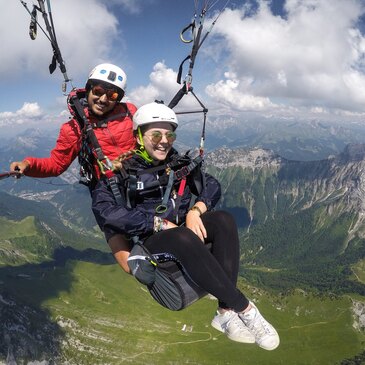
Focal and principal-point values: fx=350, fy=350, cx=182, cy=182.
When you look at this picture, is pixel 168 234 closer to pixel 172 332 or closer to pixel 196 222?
pixel 196 222

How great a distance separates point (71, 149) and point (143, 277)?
5.39 meters

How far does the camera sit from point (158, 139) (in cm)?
1138

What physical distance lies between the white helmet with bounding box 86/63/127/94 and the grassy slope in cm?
15599

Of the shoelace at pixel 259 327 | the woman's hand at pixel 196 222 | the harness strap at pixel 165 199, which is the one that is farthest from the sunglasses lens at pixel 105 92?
the shoelace at pixel 259 327

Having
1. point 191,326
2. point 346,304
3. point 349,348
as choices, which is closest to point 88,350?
point 191,326

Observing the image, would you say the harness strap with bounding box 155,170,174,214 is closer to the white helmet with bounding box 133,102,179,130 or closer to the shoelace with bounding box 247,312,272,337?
the white helmet with bounding box 133,102,179,130

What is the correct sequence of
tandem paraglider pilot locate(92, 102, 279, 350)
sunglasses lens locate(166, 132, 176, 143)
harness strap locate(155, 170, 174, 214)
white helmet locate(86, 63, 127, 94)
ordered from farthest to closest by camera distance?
white helmet locate(86, 63, 127, 94)
sunglasses lens locate(166, 132, 176, 143)
harness strap locate(155, 170, 174, 214)
tandem paraglider pilot locate(92, 102, 279, 350)

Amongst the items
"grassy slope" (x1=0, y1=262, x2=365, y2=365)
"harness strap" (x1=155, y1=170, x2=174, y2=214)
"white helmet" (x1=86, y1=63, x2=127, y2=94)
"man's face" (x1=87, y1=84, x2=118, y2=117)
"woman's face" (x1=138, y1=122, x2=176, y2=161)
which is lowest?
"grassy slope" (x1=0, y1=262, x2=365, y2=365)

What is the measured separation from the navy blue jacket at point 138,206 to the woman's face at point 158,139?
18.7 inches

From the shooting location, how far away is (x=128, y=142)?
1298cm

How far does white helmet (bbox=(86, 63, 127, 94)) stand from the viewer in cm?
1213

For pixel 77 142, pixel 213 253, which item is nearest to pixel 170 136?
pixel 77 142

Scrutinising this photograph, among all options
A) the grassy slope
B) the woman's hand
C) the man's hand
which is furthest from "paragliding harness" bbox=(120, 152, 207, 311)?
the grassy slope

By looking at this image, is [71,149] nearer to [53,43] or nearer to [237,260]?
[53,43]
